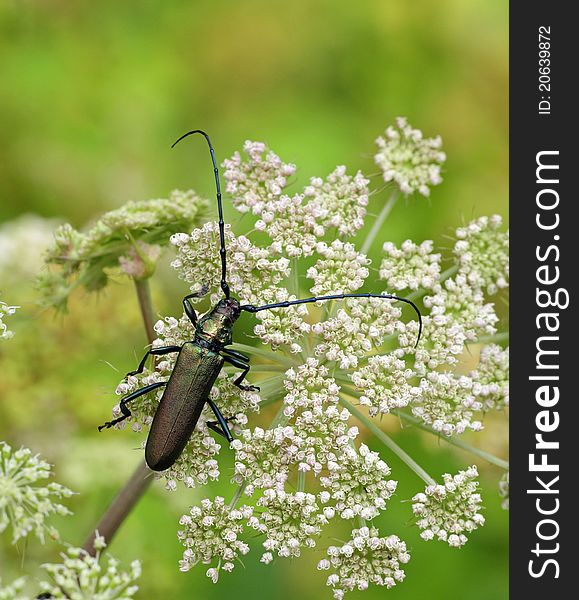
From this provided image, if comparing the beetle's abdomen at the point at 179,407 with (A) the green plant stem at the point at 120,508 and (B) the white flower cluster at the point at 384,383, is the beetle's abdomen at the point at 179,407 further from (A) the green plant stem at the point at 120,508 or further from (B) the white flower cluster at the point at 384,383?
(B) the white flower cluster at the point at 384,383

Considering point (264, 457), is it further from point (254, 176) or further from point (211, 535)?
point (254, 176)

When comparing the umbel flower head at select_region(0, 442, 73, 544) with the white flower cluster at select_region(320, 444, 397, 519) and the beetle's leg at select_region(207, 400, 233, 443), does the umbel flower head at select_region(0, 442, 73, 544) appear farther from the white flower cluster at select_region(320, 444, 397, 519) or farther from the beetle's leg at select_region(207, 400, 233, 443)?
the white flower cluster at select_region(320, 444, 397, 519)

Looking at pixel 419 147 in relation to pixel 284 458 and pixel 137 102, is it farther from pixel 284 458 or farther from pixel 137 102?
pixel 137 102

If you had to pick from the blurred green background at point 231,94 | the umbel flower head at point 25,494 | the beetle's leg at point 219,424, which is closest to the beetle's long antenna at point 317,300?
the beetle's leg at point 219,424

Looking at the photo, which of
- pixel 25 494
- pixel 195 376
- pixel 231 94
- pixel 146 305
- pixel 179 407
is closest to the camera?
pixel 25 494

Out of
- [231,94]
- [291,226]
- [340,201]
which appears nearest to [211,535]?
[291,226]

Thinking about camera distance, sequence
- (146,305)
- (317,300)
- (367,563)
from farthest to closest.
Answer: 1. (146,305)
2. (317,300)
3. (367,563)

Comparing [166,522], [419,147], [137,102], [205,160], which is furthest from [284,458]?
[137,102]
